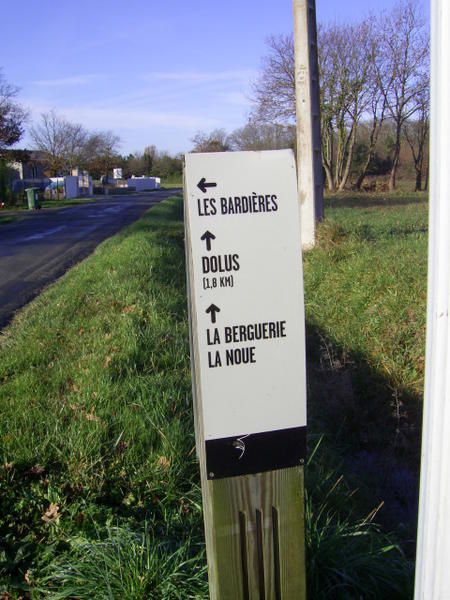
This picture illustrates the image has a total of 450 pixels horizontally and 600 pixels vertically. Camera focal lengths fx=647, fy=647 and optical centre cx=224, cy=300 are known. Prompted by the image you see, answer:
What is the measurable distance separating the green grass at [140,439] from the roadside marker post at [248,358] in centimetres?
49

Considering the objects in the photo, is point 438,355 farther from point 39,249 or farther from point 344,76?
point 344,76

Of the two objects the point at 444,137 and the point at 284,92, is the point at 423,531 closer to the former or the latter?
the point at 444,137

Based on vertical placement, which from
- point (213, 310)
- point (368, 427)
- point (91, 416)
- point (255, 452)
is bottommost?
point (368, 427)

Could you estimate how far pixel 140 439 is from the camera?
3709mm

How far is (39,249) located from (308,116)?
7.08m

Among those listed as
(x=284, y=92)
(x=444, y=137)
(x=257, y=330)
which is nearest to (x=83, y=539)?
(x=257, y=330)

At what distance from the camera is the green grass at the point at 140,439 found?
8.56ft

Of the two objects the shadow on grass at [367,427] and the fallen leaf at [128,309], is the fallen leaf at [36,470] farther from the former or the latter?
the fallen leaf at [128,309]

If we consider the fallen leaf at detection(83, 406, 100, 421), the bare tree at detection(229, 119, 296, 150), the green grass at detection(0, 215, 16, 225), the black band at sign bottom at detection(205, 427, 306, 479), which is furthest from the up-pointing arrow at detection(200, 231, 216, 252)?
the bare tree at detection(229, 119, 296, 150)

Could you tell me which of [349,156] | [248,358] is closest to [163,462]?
[248,358]

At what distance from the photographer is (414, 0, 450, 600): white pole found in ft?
5.34

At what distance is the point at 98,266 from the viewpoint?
9.97 m

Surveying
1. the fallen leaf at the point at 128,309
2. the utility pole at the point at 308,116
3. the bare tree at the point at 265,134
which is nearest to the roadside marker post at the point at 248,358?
the fallen leaf at the point at 128,309

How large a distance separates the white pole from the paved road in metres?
6.16
